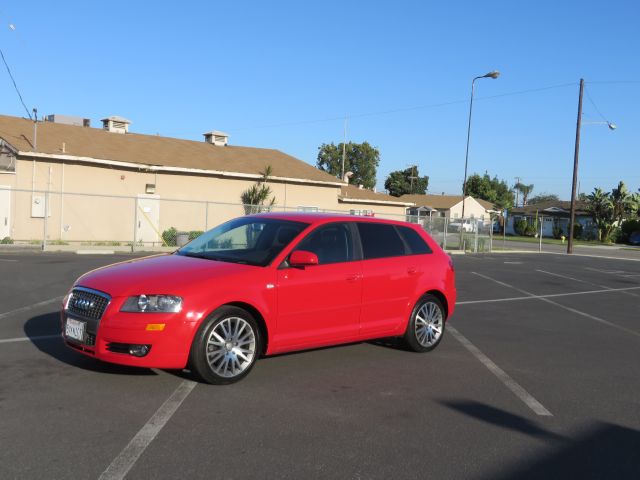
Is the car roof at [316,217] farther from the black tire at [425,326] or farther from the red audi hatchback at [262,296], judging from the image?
the black tire at [425,326]

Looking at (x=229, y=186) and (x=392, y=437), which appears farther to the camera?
(x=229, y=186)

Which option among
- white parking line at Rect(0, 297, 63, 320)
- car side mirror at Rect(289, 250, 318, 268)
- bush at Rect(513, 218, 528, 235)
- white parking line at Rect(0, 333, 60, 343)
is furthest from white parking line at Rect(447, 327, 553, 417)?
bush at Rect(513, 218, 528, 235)

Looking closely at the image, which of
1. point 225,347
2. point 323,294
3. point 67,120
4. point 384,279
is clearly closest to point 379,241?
point 384,279

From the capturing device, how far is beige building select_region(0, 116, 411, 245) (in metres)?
22.8

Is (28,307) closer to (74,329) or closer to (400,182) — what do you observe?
(74,329)

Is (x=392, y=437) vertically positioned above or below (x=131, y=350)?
below

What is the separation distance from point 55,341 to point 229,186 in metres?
22.1

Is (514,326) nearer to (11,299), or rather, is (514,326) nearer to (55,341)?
(55,341)

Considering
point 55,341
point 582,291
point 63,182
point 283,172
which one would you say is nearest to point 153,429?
point 55,341

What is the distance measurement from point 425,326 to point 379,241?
1240 mm

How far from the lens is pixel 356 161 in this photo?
8469 centimetres

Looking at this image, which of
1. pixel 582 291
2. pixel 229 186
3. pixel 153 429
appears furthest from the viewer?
pixel 229 186

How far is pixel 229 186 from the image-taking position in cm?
2881

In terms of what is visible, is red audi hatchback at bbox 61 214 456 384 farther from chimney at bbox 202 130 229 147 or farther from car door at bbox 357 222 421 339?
chimney at bbox 202 130 229 147
